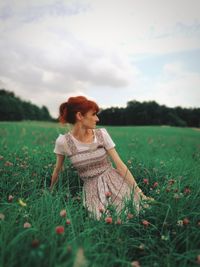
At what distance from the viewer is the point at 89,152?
396 cm

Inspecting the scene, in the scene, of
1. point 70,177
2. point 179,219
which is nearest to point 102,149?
point 70,177

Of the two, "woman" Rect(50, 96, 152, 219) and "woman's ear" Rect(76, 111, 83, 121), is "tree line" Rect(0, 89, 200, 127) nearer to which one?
"woman" Rect(50, 96, 152, 219)

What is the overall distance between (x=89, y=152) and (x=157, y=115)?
35.8 m

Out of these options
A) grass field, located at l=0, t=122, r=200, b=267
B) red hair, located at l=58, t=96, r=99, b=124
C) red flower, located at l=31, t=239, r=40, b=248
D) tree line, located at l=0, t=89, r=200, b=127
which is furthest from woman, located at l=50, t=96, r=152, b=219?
tree line, located at l=0, t=89, r=200, b=127

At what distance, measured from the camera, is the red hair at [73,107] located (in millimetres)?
3873

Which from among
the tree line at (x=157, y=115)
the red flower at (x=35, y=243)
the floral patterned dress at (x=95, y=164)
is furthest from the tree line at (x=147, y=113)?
the red flower at (x=35, y=243)

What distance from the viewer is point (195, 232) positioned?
262cm

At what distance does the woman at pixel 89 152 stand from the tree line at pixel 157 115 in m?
25.8

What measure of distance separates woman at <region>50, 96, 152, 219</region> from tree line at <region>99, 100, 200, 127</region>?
1017 inches

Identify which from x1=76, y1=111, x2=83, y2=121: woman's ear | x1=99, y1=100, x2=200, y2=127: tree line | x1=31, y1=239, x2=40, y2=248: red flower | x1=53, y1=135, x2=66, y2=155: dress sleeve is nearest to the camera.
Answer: x1=31, y1=239, x2=40, y2=248: red flower

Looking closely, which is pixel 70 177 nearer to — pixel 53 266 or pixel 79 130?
pixel 79 130

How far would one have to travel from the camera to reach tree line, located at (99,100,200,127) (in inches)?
1272

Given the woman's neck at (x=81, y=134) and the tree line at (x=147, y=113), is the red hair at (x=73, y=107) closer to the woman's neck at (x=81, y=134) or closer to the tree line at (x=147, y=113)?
the woman's neck at (x=81, y=134)

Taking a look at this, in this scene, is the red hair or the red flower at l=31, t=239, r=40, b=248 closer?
the red flower at l=31, t=239, r=40, b=248
